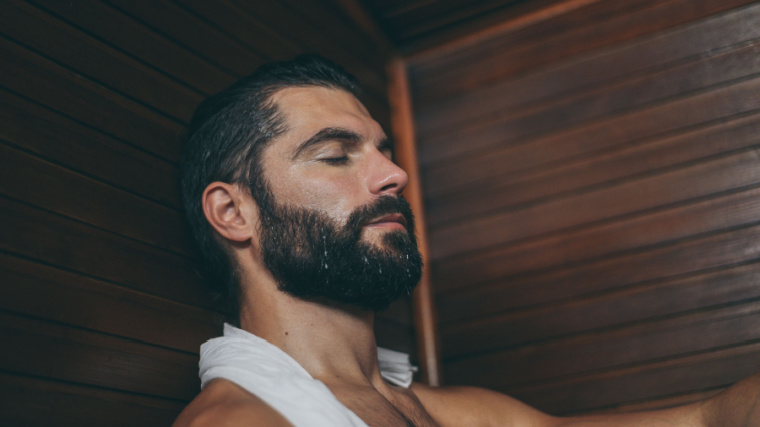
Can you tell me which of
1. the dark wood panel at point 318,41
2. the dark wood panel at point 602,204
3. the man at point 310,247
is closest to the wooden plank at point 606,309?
the dark wood panel at point 602,204

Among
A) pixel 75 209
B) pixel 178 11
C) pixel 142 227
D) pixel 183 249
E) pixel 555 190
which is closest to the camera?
pixel 75 209

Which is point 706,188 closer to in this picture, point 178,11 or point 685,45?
point 685,45

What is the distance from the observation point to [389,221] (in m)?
1.98

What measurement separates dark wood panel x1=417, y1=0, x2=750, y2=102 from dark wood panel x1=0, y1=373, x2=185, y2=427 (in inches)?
74.7

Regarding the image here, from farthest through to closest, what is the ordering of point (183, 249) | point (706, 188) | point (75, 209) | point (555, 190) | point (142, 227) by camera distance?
point (555, 190)
point (706, 188)
point (183, 249)
point (142, 227)
point (75, 209)

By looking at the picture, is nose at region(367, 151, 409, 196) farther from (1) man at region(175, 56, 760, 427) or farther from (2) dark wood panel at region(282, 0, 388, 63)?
(2) dark wood panel at region(282, 0, 388, 63)

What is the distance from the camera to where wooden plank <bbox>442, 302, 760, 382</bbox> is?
2443 millimetres

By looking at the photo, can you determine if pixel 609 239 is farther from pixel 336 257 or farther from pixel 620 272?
pixel 336 257

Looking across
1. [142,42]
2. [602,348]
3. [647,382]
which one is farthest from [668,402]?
[142,42]

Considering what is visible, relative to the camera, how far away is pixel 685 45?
2.73m

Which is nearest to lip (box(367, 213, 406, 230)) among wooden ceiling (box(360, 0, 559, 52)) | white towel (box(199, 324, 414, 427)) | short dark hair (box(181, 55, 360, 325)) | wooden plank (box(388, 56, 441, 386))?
short dark hair (box(181, 55, 360, 325))

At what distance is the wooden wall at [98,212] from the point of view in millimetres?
1598

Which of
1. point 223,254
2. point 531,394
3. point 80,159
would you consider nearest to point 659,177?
point 531,394

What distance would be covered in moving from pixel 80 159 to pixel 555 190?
1.77m
